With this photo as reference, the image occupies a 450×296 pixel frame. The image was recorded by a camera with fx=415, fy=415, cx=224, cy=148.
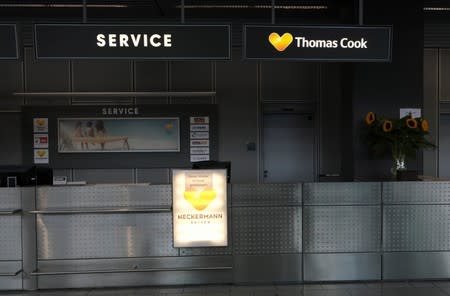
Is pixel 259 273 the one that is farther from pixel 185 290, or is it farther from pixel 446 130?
pixel 446 130

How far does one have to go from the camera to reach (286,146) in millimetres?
7051

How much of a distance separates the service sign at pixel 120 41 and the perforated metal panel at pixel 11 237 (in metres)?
1.61

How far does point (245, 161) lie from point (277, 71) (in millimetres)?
1577

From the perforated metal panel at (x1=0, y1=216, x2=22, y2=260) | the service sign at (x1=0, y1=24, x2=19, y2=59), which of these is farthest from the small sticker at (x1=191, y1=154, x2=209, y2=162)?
the service sign at (x1=0, y1=24, x2=19, y2=59)

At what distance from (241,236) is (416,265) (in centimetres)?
180

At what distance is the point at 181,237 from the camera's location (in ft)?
13.2

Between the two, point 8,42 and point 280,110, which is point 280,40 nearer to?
point 8,42

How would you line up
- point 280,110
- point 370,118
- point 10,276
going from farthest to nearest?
1. point 280,110
2. point 370,118
3. point 10,276

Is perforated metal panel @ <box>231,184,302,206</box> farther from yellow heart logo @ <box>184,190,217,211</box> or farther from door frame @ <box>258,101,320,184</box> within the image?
door frame @ <box>258,101,320,184</box>

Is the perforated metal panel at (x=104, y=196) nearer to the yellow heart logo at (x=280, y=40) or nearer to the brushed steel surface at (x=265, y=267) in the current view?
the brushed steel surface at (x=265, y=267)

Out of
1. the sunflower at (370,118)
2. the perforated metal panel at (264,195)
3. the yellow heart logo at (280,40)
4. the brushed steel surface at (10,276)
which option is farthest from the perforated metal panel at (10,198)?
the sunflower at (370,118)

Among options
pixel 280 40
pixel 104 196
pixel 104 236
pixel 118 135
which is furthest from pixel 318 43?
pixel 118 135

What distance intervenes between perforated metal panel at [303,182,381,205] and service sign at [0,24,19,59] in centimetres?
288

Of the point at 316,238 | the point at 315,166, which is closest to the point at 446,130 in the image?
the point at 315,166
